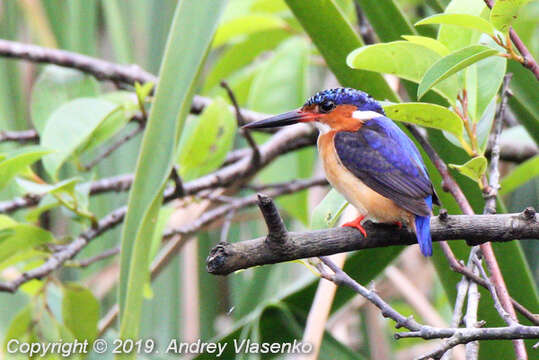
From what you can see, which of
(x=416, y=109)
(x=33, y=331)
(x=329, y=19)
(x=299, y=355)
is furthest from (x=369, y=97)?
(x=33, y=331)

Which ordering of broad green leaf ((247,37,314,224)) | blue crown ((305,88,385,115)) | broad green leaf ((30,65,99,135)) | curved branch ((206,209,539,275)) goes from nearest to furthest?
curved branch ((206,209,539,275)) → blue crown ((305,88,385,115)) → broad green leaf ((30,65,99,135)) → broad green leaf ((247,37,314,224))

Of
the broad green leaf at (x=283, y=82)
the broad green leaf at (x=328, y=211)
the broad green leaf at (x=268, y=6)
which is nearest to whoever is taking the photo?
the broad green leaf at (x=328, y=211)

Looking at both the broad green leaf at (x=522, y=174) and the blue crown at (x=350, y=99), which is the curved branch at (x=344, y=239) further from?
the broad green leaf at (x=522, y=174)

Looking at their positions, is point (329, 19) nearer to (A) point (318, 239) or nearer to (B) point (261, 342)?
(A) point (318, 239)

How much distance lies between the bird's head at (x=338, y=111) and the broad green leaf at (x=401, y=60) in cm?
26

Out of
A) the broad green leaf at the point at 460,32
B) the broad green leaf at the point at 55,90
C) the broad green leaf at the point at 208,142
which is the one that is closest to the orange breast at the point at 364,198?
the broad green leaf at the point at 460,32

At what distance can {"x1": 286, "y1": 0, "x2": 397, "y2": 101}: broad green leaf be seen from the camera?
1318 mm

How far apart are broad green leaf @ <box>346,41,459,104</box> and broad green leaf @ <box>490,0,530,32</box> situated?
12cm

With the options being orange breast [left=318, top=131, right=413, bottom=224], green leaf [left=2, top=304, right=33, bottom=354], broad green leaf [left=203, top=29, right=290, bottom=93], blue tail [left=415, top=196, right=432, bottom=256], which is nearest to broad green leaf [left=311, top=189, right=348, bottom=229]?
orange breast [left=318, top=131, right=413, bottom=224]

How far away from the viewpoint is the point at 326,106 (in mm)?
1500

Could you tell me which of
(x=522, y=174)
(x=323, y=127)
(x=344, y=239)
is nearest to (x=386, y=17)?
Result: (x=323, y=127)

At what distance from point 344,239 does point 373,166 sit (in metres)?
0.37

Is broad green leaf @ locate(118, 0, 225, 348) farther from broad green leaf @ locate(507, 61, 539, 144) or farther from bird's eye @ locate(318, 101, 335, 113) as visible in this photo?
broad green leaf @ locate(507, 61, 539, 144)

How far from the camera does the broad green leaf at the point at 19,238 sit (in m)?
1.46
